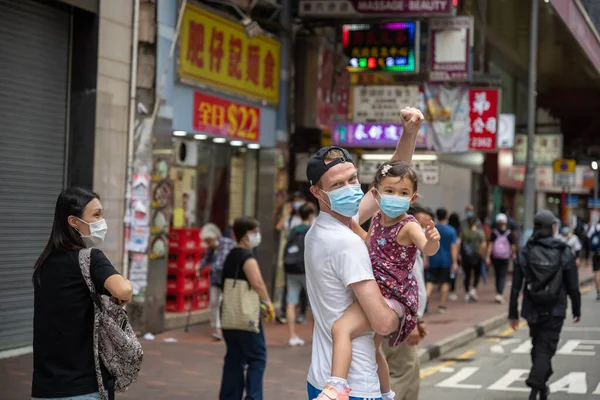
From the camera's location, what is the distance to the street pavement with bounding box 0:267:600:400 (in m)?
9.68

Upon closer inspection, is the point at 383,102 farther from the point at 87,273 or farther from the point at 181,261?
the point at 87,273

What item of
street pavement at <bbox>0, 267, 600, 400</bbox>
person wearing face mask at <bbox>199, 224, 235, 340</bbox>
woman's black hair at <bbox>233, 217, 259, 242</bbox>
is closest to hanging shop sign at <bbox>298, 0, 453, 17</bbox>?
person wearing face mask at <bbox>199, 224, 235, 340</bbox>

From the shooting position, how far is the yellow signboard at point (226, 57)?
575 inches

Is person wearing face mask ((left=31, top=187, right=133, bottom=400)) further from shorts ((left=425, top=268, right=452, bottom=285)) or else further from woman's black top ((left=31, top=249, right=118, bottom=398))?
shorts ((left=425, top=268, right=452, bottom=285))

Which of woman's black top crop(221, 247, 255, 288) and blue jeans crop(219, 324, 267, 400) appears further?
woman's black top crop(221, 247, 255, 288)

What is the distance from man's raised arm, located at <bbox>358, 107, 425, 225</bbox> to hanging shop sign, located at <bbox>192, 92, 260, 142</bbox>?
9.93 metres

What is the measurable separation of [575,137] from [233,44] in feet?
114

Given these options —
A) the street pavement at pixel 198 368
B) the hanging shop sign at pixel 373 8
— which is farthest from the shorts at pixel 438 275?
the hanging shop sign at pixel 373 8

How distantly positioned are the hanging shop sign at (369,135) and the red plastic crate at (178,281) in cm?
498

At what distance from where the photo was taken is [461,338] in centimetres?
→ 1484

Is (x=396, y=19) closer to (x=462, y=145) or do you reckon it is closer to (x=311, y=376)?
(x=462, y=145)

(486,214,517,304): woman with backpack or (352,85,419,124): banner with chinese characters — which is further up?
(352,85,419,124): banner with chinese characters

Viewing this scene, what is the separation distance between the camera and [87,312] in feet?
15.6

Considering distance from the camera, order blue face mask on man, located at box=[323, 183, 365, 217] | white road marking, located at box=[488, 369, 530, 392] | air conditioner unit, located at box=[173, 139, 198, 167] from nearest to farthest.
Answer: blue face mask on man, located at box=[323, 183, 365, 217] → white road marking, located at box=[488, 369, 530, 392] → air conditioner unit, located at box=[173, 139, 198, 167]
